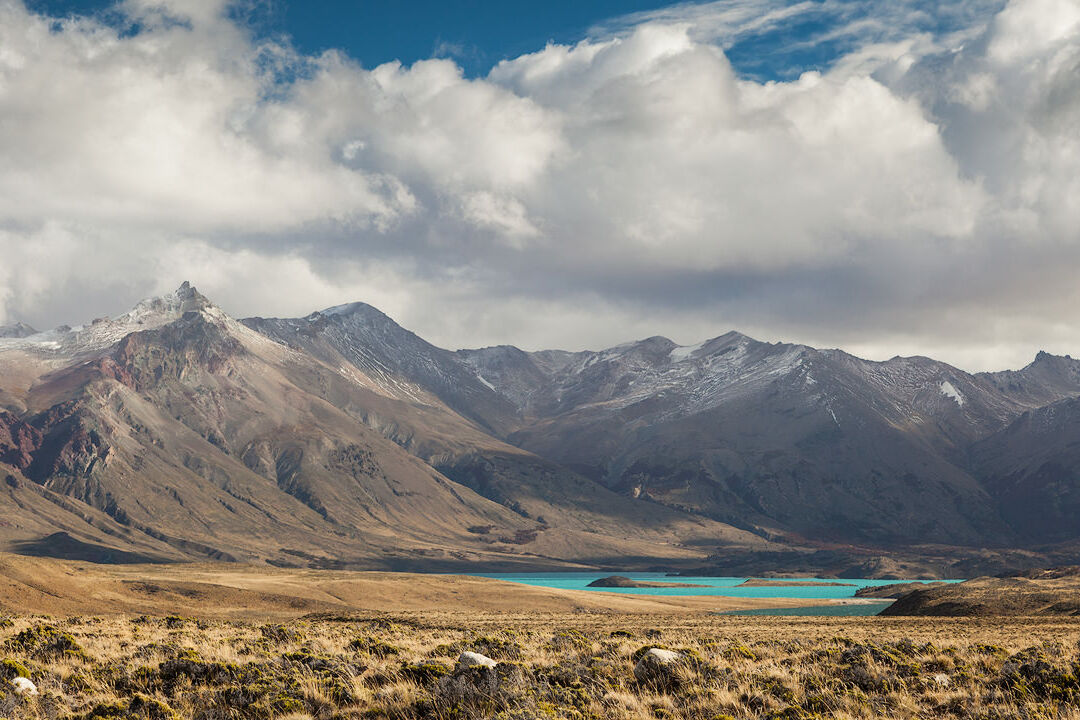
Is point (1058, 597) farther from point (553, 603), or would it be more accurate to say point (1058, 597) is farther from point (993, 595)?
point (553, 603)

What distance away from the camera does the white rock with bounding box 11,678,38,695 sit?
24.3 meters

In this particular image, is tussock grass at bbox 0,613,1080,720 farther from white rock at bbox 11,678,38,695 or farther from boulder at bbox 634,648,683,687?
white rock at bbox 11,678,38,695

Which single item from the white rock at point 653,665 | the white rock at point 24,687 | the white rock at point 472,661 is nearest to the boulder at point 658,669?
the white rock at point 653,665

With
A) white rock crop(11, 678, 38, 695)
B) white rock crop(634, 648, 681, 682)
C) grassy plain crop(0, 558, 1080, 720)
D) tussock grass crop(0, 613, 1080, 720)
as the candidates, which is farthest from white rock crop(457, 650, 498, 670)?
white rock crop(11, 678, 38, 695)

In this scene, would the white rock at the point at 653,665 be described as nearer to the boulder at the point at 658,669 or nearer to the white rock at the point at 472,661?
the boulder at the point at 658,669

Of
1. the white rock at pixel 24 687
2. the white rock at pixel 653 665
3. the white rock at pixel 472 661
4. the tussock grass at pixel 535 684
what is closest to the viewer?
the tussock grass at pixel 535 684

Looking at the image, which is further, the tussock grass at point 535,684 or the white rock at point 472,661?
the white rock at point 472,661

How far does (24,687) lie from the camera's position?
2477cm

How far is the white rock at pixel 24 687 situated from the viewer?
79.9 feet

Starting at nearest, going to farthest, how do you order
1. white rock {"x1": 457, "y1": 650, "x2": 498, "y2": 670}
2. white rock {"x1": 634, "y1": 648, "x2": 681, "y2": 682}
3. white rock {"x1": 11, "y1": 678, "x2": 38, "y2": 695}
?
white rock {"x1": 11, "y1": 678, "x2": 38, "y2": 695}
white rock {"x1": 457, "y1": 650, "x2": 498, "y2": 670}
white rock {"x1": 634, "y1": 648, "x2": 681, "y2": 682}

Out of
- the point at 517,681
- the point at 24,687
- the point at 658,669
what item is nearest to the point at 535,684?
the point at 517,681

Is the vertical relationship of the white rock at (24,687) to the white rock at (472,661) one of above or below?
below

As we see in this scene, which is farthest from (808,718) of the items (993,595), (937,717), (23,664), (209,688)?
(993,595)

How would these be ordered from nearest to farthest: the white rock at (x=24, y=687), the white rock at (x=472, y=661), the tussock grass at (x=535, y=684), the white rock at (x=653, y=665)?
the tussock grass at (x=535, y=684) < the white rock at (x=24, y=687) < the white rock at (x=472, y=661) < the white rock at (x=653, y=665)
